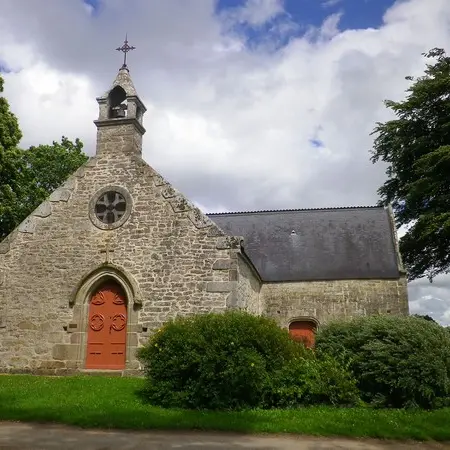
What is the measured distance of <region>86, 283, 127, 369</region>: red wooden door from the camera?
14.5m

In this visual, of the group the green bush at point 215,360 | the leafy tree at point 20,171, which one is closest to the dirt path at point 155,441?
the green bush at point 215,360

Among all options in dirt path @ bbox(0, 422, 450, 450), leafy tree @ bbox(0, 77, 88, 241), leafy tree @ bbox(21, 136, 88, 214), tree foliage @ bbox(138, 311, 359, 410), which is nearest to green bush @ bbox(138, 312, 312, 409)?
tree foliage @ bbox(138, 311, 359, 410)

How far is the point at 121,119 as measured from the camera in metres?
16.3

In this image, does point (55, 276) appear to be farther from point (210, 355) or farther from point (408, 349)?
point (408, 349)

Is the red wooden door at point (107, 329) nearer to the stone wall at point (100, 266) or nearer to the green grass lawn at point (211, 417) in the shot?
the stone wall at point (100, 266)

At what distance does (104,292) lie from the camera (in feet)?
49.1

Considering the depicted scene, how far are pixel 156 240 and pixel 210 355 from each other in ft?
18.4

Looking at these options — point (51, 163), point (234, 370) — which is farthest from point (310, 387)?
point (51, 163)

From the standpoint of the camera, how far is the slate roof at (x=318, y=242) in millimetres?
19156

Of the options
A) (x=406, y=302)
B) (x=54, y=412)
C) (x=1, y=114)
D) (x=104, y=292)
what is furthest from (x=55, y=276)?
(x=406, y=302)

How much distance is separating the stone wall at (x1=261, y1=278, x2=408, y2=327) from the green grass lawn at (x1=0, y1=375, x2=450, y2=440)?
8.70 metres

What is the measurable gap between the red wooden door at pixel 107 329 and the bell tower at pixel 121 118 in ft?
14.5

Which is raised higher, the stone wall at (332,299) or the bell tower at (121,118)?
the bell tower at (121,118)

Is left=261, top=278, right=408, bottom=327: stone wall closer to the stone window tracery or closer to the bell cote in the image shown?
the stone window tracery
